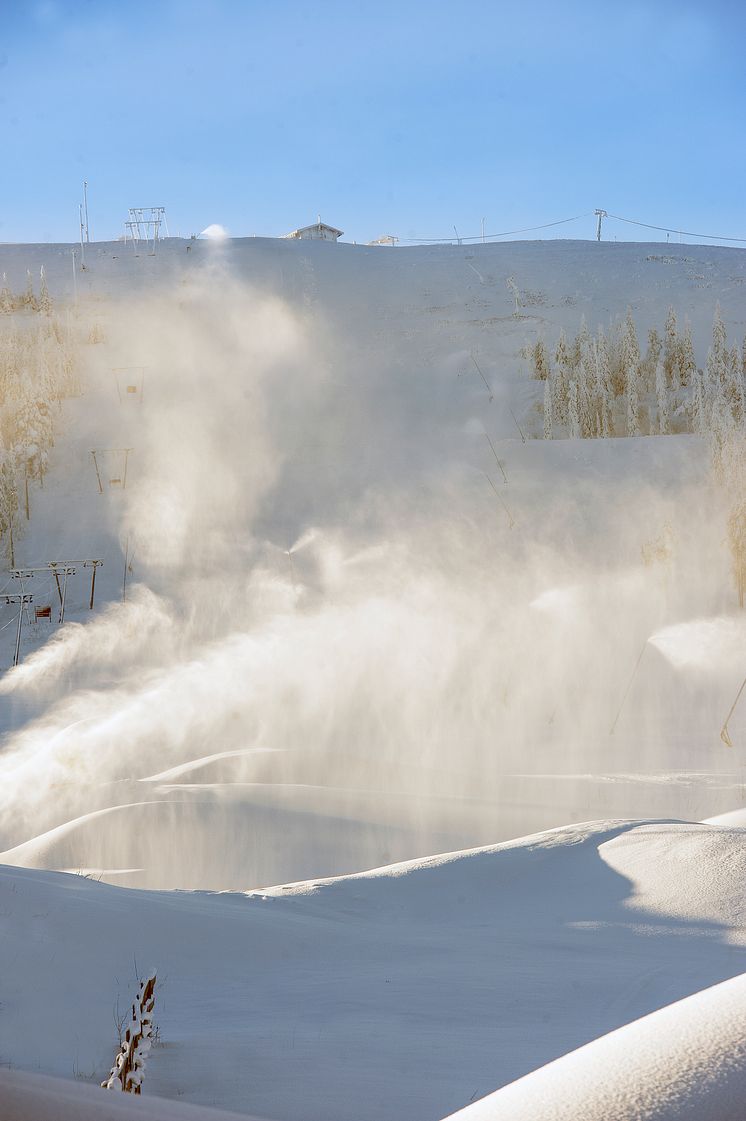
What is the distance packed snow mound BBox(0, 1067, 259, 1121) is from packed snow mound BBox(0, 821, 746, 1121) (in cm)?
177

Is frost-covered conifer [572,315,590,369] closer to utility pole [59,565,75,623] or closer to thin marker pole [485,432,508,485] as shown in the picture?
thin marker pole [485,432,508,485]

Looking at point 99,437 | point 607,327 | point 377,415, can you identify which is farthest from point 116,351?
point 607,327

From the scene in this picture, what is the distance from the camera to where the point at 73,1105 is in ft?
7.25

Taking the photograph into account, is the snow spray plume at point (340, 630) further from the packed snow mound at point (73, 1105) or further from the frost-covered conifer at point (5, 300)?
the frost-covered conifer at point (5, 300)

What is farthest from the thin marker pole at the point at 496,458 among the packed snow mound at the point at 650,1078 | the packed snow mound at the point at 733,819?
the packed snow mound at the point at 650,1078

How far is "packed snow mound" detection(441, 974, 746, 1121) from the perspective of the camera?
214 centimetres

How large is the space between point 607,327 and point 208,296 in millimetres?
15101

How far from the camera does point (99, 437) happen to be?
27.8m

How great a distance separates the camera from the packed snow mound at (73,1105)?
2176 mm

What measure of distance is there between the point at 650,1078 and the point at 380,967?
12.4 feet

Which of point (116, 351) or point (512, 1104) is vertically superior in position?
point (116, 351)

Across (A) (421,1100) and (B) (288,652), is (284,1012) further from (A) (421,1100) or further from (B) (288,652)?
(B) (288,652)

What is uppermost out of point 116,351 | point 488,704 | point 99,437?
point 116,351

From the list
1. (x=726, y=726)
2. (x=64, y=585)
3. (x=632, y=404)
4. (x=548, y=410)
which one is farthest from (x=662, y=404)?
(x=64, y=585)
